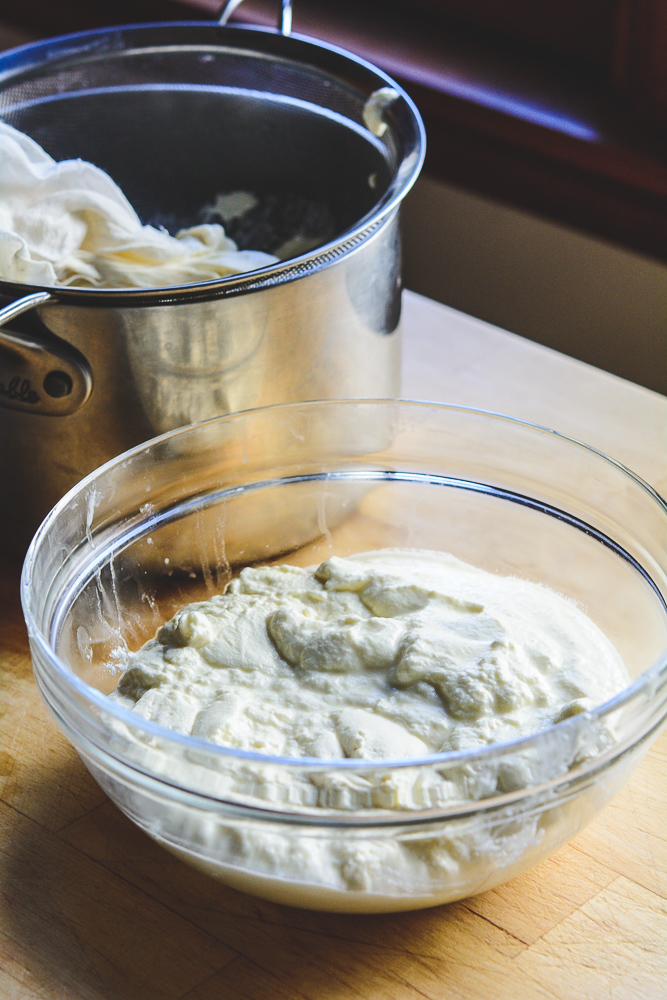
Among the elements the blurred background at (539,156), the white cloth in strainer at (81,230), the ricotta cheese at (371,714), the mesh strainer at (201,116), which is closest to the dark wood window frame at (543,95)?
the blurred background at (539,156)

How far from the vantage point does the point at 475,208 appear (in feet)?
4.86

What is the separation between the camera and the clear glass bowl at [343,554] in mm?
412

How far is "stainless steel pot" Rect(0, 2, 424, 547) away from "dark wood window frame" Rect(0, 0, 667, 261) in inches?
17.8

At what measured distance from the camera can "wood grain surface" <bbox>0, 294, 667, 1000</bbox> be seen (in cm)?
48

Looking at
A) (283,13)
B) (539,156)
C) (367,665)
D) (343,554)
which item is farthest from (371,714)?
(539,156)

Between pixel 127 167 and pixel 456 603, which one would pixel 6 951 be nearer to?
pixel 456 603

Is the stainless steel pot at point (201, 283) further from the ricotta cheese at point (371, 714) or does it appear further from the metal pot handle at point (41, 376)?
the ricotta cheese at point (371, 714)

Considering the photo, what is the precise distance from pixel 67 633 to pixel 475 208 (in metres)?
1.10

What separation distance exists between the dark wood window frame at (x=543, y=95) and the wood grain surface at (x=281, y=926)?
88 cm

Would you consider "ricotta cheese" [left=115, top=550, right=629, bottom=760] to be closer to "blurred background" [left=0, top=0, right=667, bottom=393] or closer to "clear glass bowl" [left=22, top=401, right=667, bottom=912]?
"clear glass bowl" [left=22, top=401, right=667, bottom=912]

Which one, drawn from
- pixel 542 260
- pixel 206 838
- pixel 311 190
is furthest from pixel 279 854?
pixel 542 260

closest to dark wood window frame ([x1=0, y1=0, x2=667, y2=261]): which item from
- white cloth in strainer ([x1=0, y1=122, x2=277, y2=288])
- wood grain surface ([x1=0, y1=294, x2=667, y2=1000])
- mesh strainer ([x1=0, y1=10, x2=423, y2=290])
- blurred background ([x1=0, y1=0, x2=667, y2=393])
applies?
blurred background ([x1=0, y1=0, x2=667, y2=393])

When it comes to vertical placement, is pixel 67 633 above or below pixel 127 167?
below

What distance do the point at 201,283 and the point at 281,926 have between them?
38 cm
